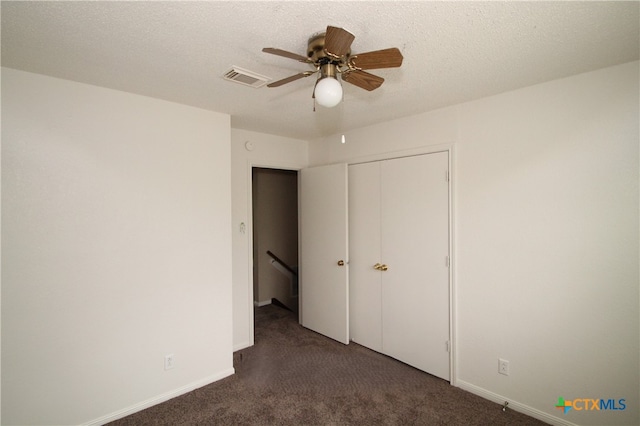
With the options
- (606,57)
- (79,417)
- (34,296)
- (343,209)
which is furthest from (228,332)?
(606,57)

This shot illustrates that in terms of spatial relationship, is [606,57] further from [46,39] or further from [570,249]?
[46,39]

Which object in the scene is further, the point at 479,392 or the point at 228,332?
the point at 228,332

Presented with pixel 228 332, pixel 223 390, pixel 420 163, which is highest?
pixel 420 163

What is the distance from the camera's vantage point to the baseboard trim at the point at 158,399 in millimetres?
2201

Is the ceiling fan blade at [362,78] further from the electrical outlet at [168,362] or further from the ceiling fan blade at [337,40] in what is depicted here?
the electrical outlet at [168,362]

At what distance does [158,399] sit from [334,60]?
2.77 m

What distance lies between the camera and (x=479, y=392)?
2494 millimetres

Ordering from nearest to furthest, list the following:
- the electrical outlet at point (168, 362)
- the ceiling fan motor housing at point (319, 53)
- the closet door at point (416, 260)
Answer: the ceiling fan motor housing at point (319, 53), the electrical outlet at point (168, 362), the closet door at point (416, 260)

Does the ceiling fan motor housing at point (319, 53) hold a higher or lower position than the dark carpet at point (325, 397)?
higher

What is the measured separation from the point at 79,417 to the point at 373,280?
2610 mm

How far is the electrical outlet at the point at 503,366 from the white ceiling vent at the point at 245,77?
8.92 ft

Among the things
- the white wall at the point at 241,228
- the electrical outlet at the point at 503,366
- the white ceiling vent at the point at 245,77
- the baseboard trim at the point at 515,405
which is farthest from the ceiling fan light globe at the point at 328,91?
the baseboard trim at the point at 515,405

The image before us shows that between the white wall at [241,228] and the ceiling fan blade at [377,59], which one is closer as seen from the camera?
the ceiling fan blade at [377,59]

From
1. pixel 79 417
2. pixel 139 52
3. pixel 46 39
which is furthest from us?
pixel 79 417
